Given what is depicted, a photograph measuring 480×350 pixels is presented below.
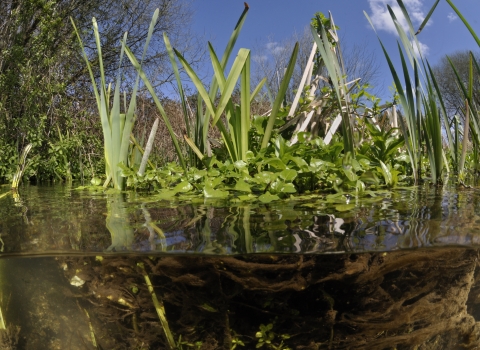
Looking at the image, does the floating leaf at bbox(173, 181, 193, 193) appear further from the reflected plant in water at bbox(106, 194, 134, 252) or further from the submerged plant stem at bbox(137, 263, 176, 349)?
the submerged plant stem at bbox(137, 263, 176, 349)

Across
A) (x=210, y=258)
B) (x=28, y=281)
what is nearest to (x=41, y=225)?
(x=28, y=281)

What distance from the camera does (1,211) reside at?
5.84 feet

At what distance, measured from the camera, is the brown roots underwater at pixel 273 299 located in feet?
3.71

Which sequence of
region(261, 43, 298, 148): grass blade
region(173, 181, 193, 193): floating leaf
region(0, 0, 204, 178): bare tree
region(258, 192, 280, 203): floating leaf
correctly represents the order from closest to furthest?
1. region(258, 192, 280, 203): floating leaf
2. region(173, 181, 193, 193): floating leaf
3. region(261, 43, 298, 148): grass blade
4. region(0, 0, 204, 178): bare tree

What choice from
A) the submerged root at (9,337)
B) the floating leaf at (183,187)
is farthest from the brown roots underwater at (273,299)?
the floating leaf at (183,187)

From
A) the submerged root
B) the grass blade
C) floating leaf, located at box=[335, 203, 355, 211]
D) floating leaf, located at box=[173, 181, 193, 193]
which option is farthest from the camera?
the grass blade

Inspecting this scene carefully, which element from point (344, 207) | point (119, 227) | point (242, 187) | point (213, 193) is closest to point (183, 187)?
point (213, 193)

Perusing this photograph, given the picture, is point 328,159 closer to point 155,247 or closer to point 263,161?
point 263,161

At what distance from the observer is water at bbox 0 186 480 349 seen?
1125 mm

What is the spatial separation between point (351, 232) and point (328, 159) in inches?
39.6

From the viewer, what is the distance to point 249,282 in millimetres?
1137

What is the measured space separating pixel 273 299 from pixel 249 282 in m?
0.08

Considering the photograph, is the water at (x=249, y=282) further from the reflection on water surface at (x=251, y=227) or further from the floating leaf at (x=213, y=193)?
the floating leaf at (x=213, y=193)

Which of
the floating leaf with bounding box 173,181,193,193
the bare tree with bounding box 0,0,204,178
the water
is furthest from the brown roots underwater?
the bare tree with bounding box 0,0,204,178
